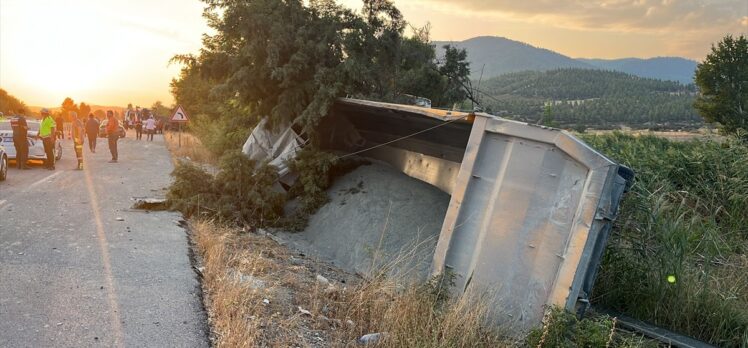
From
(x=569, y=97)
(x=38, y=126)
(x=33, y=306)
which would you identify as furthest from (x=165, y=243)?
(x=569, y=97)

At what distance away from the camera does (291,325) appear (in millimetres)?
4688

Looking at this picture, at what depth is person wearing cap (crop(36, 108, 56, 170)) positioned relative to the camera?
46.1 ft

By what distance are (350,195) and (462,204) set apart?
4.38 metres

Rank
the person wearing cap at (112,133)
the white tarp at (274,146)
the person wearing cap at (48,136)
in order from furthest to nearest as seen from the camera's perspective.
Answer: the person wearing cap at (112,133)
the person wearing cap at (48,136)
the white tarp at (274,146)

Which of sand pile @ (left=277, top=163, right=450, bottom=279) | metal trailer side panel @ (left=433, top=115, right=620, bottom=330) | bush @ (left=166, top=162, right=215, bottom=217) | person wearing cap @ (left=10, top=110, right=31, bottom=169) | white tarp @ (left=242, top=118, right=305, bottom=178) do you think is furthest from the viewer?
person wearing cap @ (left=10, top=110, right=31, bottom=169)

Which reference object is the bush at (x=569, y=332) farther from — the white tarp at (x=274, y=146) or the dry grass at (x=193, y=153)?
the dry grass at (x=193, y=153)

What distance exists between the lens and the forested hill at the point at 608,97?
206 ft

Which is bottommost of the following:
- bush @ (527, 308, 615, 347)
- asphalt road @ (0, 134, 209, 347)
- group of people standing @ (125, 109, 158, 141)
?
group of people standing @ (125, 109, 158, 141)

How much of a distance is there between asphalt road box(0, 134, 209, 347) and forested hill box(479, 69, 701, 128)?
1824 inches

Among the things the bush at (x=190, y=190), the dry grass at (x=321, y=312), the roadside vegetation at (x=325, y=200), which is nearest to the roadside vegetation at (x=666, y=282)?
the roadside vegetation at (x=325, y=200)

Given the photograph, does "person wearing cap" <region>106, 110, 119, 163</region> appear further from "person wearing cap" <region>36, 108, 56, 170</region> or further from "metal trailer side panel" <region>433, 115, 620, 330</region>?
"metal trailer side panel" <region>433, 115, 620, 330</region>

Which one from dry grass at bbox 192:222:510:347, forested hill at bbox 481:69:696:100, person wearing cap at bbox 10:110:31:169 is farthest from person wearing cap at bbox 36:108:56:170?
forested hill at bbox 481:69:696:100

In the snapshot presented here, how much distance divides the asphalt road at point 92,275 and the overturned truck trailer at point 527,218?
2921mm

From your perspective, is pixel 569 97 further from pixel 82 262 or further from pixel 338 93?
pixel 82 262
